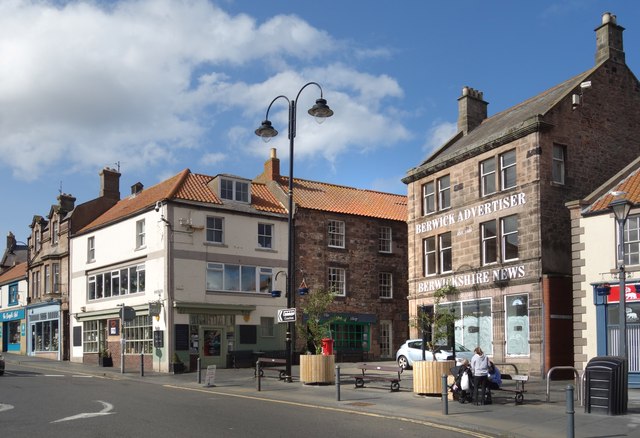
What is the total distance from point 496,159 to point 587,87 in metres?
4.87

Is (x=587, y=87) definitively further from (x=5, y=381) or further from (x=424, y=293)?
(x=5, y=381)

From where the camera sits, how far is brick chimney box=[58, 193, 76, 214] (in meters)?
47.2

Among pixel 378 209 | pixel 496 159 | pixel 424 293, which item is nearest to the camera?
pixel 496 159

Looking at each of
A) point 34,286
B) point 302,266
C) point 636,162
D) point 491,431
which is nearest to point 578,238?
point 636,162

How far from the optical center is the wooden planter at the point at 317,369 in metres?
23.8

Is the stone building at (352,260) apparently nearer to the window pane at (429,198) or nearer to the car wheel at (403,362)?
the car wheel at (403,362)

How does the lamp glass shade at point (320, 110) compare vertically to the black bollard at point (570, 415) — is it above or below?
above

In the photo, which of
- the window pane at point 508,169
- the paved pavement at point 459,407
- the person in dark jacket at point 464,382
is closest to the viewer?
the paved pavement at point 459,407

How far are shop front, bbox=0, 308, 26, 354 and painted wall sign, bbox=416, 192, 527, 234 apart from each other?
3269 centimetres

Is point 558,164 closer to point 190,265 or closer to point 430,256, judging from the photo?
point 430,256

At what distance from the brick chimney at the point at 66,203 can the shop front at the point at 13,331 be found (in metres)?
9.90

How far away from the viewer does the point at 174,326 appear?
34.4 m

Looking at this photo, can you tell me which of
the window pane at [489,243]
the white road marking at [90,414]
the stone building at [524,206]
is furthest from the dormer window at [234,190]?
the white road marking at [90,414]

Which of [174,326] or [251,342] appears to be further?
[251,342]
